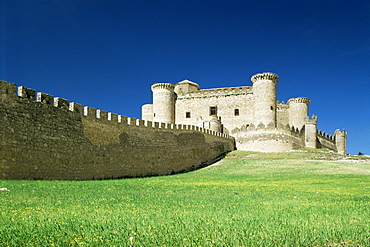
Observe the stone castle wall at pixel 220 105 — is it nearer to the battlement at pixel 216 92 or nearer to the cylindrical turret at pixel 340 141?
the battlement at pixel 216 92

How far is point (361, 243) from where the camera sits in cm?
499

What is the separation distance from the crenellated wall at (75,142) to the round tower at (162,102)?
15.6m

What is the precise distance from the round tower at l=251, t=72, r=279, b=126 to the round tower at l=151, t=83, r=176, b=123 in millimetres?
10255

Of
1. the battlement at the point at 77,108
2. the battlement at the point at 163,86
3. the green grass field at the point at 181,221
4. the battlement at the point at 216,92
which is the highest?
the battlement at the point at 163,86

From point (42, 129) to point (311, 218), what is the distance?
1237 centimetres

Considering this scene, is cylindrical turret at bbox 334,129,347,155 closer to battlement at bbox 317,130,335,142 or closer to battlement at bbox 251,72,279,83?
battlement at bbox 317,130,335,142

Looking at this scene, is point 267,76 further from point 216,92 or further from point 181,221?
point 181,221

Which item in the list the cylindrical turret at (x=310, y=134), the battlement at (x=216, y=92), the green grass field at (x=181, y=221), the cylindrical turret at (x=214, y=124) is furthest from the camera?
the battlement at (x=216, y=92)

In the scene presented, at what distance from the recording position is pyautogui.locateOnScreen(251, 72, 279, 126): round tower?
128 feet

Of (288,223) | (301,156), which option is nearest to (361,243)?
Answer: (288,223)

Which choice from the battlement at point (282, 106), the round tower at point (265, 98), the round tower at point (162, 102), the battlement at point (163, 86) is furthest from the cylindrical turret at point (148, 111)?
the battlement at point (282, 106)

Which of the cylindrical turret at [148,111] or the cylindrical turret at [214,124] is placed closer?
the cylindrical turret at [214,124]

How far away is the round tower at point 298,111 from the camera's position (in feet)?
140

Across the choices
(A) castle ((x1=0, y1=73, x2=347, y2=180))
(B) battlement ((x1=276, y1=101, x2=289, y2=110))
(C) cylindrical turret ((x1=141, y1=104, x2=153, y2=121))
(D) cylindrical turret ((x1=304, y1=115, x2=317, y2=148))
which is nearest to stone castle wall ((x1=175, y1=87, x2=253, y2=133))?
(A) castle ((x1=0, y1=73, x2=347, y2=180))
